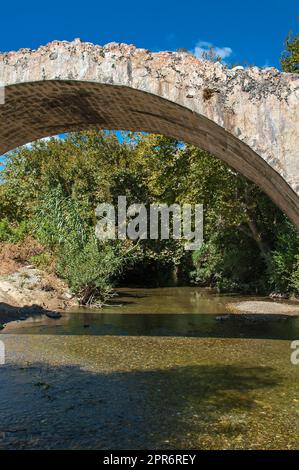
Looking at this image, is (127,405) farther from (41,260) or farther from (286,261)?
(286,261)

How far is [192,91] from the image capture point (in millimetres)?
6871

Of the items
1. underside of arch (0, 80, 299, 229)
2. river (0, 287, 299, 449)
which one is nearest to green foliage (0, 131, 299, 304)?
river (0, 287, 299, 449)

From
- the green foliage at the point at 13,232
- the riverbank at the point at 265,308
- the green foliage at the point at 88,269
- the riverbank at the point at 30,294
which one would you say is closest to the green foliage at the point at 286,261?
the riverbank at the point at 265,308

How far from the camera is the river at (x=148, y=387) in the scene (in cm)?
443

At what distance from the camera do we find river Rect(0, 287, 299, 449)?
4.43 meters

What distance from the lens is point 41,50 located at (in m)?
7.29

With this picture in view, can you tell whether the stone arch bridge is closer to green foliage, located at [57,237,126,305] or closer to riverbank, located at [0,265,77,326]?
riverbank, located at [0,265,77,326]

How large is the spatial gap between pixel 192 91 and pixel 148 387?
423cm

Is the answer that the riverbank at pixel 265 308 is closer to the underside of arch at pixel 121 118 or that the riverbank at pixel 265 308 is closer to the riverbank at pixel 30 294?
the riverbank at pixel 30 294

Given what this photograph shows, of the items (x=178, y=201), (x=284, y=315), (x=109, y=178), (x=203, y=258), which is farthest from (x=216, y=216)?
(x=284, y=315)

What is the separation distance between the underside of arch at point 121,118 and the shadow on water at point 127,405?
2921 mm

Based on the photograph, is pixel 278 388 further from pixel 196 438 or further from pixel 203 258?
pixel 203 258

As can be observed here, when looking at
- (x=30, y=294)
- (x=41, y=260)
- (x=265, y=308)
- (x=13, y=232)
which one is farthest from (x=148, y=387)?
(x=13, y=232)
